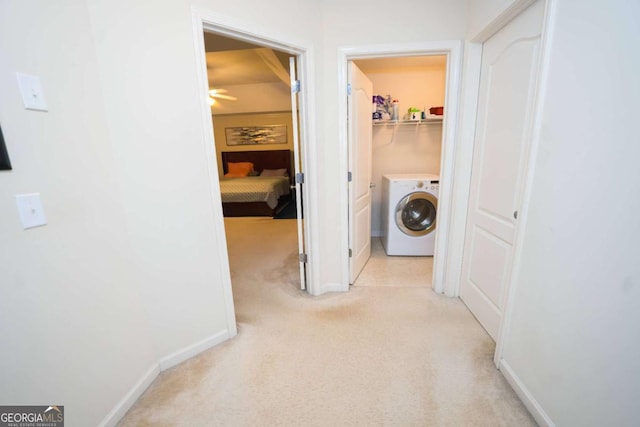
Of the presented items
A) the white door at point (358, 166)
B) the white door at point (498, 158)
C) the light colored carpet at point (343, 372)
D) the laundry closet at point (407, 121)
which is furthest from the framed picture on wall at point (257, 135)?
the white door at point (498, 158)

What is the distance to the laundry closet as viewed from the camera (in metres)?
3.41

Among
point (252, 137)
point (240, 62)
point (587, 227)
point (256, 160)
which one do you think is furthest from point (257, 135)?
point (587, 227)

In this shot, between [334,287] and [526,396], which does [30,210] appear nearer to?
[334,287]

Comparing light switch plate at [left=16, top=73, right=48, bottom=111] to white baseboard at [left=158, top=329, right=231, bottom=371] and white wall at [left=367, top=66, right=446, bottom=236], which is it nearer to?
white baseboard at [left=158, top=329, right=231, bottom=371]

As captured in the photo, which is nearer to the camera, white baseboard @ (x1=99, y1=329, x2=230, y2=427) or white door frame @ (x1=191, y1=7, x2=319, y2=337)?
white baseboard @ (x1=99, y1=329, x2=230, y2=427)

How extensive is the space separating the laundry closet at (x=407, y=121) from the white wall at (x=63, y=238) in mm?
2862

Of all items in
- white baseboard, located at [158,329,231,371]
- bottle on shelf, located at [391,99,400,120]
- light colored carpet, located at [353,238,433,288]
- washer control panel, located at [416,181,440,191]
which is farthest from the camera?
bottle on shelf, located at [391,99,400,120]

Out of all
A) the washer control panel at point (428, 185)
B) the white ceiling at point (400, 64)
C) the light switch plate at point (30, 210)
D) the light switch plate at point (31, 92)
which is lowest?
the washer control panel at point (428, 185)

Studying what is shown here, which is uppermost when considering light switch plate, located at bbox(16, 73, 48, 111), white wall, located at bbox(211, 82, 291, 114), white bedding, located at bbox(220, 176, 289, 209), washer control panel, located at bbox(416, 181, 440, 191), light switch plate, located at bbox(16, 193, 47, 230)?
white wall, located at bbox(211, 82, 291, 114)

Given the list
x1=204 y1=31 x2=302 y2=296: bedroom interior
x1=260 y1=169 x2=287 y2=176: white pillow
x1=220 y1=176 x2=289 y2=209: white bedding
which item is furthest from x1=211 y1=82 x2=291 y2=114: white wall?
x1=220 y1=176 x2=289 y2=209: white bedding

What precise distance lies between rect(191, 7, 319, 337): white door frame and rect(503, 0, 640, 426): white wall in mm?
1412

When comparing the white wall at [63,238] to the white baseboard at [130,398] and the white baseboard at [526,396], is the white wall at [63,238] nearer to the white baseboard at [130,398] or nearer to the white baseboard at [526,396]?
the white baseboard at [130,398]

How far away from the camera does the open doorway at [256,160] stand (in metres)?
2.61

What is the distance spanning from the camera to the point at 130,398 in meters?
1.37
